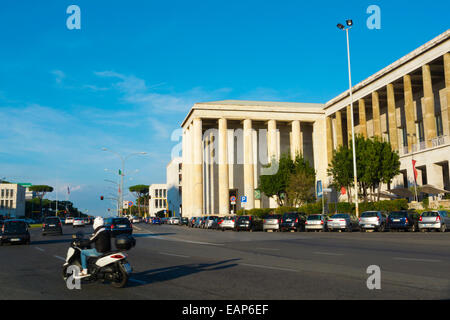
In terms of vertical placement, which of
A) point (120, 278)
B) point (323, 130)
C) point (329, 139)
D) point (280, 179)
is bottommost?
point (120, 278)

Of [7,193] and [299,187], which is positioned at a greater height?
[7,193]

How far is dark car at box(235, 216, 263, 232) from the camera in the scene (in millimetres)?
41475

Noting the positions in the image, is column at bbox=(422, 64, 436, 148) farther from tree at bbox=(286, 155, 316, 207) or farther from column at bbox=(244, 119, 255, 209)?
column at bbox=(244, 119, 255, 209)

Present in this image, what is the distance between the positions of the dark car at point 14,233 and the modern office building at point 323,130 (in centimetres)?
3518

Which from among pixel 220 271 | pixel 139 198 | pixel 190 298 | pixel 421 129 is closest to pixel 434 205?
pixel 421 129

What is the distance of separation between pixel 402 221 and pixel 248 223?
1445 cm

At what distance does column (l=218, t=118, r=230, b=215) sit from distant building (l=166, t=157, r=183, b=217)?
57.2 metres

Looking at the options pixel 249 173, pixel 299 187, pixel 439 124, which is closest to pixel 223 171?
pixel 249 173

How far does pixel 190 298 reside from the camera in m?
7.38

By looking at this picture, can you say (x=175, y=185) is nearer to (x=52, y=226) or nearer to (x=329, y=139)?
(x=329, y=139)

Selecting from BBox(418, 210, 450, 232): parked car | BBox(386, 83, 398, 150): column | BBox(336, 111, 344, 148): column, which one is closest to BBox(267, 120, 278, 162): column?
BBox(336, 111, 344, 148): column

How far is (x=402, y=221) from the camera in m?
31.7

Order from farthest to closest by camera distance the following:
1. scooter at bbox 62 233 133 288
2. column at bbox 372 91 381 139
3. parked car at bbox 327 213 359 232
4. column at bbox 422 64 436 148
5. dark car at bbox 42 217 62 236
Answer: column at bbox 372 91 381 139, column at bbox 422 64 436 148, dark car at bbox 42 217 62 236, parked car at bbox 327 213 359 232, scooter at bbox 62 233 133 288
